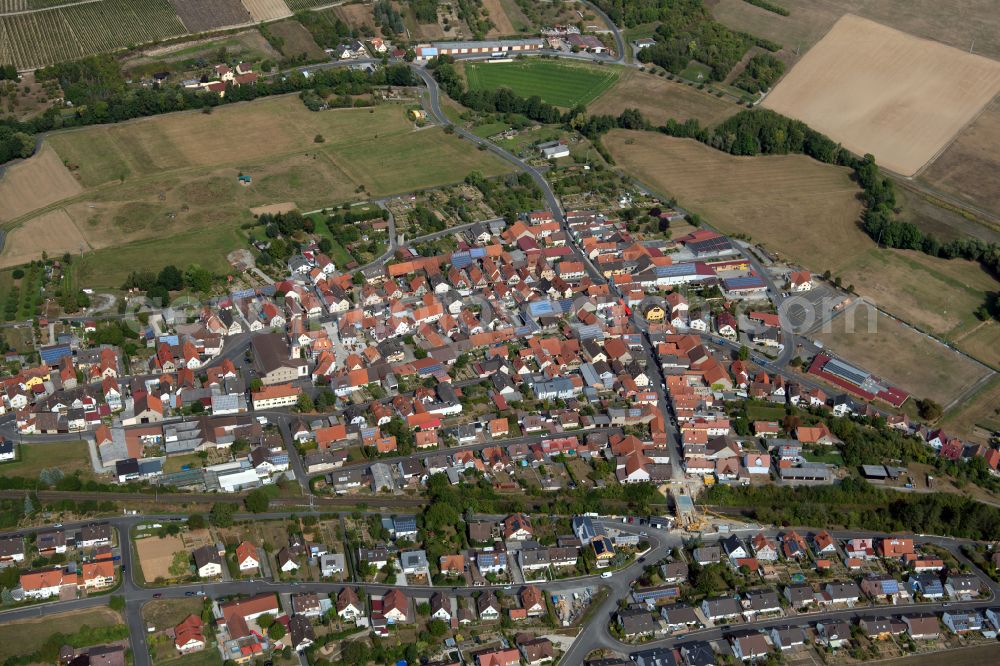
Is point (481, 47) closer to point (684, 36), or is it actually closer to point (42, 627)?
point (684, 36)

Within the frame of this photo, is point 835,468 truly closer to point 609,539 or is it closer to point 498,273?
point 609,539

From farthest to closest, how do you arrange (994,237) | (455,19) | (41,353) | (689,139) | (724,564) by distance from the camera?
(455,19), (689,139), (994,237), (41,353), (724,564)

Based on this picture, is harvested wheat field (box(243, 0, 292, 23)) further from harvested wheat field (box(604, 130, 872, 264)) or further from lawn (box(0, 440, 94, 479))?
lawn (box(0, 440, 94, 479))

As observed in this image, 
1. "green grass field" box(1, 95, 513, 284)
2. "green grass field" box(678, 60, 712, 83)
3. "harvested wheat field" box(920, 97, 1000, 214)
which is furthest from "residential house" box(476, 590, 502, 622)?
"green grass field" box(678, 60, 712, 83)

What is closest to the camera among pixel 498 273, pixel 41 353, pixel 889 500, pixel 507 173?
pixel 889 500

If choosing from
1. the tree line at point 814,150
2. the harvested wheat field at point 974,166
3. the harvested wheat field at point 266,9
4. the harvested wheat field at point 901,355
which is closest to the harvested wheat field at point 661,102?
the tree line at point 814,150

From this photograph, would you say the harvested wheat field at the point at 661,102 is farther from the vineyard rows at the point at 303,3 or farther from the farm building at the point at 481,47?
the vineyard rows at the point at 303,3

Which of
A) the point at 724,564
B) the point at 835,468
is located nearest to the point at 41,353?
the point at 724,564

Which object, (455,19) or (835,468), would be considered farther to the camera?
(455,19)
